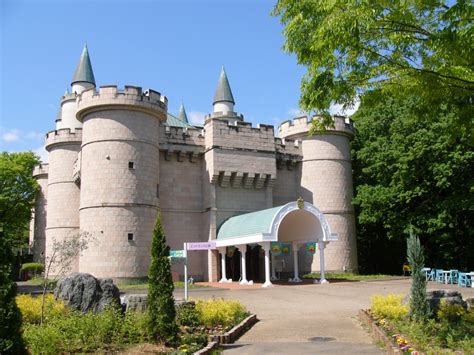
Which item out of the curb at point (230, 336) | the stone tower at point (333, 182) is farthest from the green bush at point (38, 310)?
the stone tower at point (333, 182)

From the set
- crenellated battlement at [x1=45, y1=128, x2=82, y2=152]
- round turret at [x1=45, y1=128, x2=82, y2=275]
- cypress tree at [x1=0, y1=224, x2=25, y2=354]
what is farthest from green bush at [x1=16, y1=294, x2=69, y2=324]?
crenellated battlement at [x1=45, y1=128, x2=82, y2=152]

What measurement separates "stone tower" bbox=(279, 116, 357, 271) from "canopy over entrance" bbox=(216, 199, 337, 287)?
4.14 m

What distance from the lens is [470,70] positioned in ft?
32.5

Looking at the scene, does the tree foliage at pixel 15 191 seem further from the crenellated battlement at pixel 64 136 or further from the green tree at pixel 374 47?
the green tree at pixel 374 47

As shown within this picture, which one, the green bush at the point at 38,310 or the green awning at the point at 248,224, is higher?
the green awning at the point at 248,224

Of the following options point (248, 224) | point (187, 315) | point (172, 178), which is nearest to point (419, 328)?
point (187, 315)

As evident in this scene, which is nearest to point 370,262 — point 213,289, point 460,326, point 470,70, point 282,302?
point 213,289

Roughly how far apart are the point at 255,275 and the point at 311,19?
25.6 meters

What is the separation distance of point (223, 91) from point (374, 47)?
3813 centimetres

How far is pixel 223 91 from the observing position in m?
47.8

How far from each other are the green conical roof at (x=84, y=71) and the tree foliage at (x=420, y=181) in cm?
2231

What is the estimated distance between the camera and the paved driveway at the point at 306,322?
10.6 m

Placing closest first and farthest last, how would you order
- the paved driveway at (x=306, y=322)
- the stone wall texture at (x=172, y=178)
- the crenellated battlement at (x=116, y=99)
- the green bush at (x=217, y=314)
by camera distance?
the paved driveway at (x=306, y=322) < the green bush at (x=217, y=314) < the stone wall texture at (x=172, y=178) < the crenellated battlement at (x=116, y=99)

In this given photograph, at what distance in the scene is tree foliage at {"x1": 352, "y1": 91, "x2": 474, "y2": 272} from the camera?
96.7 feet
